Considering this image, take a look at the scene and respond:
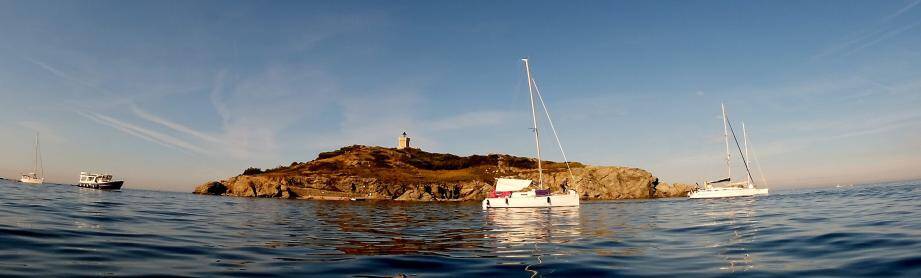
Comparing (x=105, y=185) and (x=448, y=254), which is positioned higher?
(x=105, y=185)

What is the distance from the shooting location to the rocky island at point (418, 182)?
11888 cm

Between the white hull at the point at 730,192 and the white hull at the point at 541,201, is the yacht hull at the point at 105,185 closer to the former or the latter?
the white hull at the point at 541,201

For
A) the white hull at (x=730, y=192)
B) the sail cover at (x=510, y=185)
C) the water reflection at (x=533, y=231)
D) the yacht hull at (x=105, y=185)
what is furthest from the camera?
the yacht hull at (x=105, y=185)

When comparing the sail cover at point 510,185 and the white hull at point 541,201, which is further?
the sail cover at point 510,185

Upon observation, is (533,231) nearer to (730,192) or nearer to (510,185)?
(510,185)

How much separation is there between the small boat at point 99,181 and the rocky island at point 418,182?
1326 inches

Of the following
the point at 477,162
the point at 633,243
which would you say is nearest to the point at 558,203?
the point at 633,243

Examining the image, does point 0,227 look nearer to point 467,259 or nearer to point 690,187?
point 467,259

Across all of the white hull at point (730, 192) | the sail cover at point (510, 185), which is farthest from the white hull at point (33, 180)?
the white hull at point (730, 192)

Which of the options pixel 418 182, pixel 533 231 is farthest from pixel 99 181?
pixel 533 231

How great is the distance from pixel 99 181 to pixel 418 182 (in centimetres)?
7396

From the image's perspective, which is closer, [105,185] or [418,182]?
[105,185]

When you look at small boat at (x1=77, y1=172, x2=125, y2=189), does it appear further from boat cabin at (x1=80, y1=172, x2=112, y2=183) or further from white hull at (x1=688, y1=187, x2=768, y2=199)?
white hull at (x1=688, y1=187, x2=768, y2=199)

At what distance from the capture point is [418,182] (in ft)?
421
